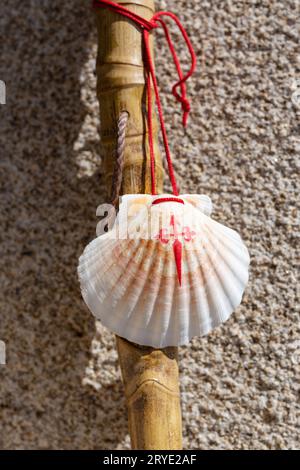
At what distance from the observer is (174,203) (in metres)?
0.63

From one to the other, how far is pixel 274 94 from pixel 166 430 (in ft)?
1.32

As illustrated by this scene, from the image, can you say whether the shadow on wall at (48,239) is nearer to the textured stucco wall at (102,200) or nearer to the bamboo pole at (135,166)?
the textured stucco wall at (102,200)

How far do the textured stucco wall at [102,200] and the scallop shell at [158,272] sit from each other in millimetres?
119

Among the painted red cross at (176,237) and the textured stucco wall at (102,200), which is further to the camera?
the textured stucco wall at (102,200)

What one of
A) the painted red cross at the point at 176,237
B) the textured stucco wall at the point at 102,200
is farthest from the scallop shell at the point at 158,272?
the textured stucco wall at the point at 102,200

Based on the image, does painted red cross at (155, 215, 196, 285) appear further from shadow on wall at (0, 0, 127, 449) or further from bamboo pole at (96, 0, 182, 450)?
shadow on wall at (0, 0, 127, 449)

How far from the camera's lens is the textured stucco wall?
0.76 m

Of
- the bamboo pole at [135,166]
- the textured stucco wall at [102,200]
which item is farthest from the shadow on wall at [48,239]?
the bamboo pole at [135,166]

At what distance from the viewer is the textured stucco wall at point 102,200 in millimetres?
765

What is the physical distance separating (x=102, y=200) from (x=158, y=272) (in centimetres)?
18

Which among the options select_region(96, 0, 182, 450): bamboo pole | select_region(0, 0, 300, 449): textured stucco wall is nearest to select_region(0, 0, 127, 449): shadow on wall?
select_region(0, 0, 300, 449): textured stucco wall
